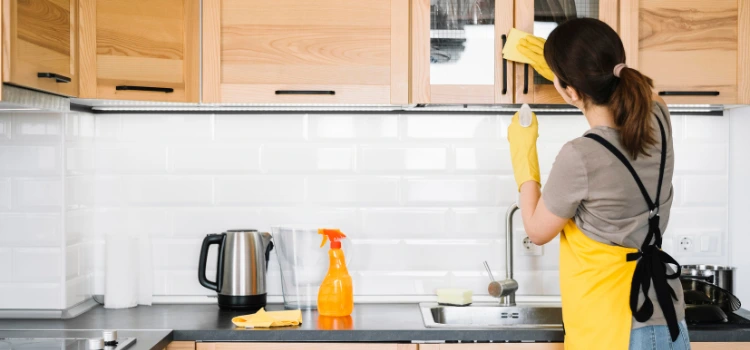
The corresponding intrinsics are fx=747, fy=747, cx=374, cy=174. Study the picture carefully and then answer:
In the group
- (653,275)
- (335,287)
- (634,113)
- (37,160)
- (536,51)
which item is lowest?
(335,287)

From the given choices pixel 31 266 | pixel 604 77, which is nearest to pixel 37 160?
pixel 31 266

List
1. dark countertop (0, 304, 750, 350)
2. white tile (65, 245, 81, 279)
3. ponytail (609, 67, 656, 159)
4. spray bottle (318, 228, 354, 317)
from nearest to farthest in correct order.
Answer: ponytail (609, 67, 656, 159)
dark countertop (0, 304, 750, 350)
spray bottle (318, 228, 354, 317)
white tile (65, 245, 81, 279)

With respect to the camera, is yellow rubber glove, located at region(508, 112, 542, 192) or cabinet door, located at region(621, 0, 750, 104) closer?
yellow rubber glove, located at region(508, 112, 542, 192)

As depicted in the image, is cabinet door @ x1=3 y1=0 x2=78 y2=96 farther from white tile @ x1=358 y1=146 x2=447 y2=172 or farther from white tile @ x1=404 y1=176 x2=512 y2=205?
white tile @ x1=404 y1=176 x2=512 y2=205

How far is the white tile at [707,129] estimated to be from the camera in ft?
8.73

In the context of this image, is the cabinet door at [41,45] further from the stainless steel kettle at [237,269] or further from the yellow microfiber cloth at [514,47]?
the yellow microfiber cloth at [514,47]

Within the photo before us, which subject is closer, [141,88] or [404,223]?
[141,88]

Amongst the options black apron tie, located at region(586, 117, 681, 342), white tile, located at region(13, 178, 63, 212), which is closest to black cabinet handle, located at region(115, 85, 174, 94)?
white tile, located at region(13, 178, 63, 212)

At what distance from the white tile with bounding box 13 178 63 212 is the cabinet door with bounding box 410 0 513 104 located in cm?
120

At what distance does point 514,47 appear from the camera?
2289 millimetres

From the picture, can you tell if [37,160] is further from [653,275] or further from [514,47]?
[653,275]

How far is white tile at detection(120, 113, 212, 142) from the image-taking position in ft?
8.67

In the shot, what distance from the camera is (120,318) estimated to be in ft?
7.72

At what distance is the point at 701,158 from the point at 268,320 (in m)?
1.62
